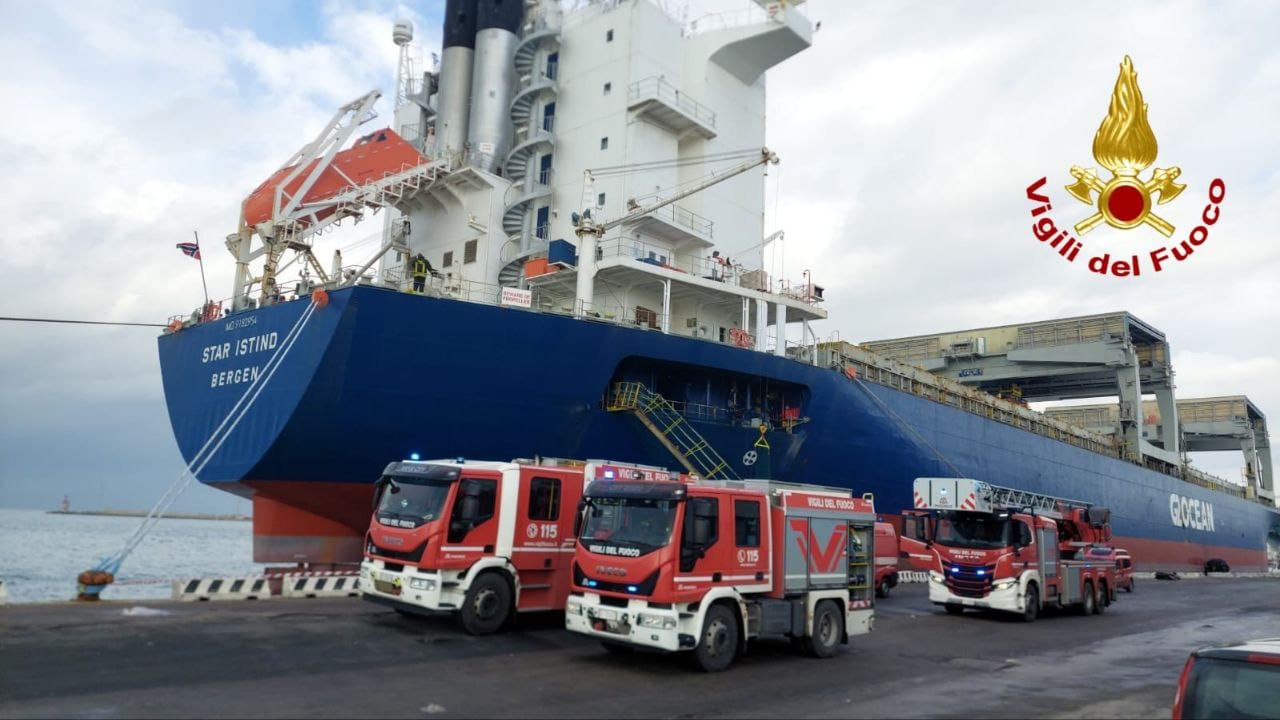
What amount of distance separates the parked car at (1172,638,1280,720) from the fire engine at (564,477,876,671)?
573 cm

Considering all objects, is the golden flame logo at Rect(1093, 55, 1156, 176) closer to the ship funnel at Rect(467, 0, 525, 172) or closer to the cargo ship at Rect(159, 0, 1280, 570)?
the cargo ship at Rect(159, 0, 1280, 570)

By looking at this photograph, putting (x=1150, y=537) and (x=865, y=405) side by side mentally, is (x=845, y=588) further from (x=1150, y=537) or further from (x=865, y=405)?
(x=1150, y=537)

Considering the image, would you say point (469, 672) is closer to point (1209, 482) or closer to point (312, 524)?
point (312, 524)

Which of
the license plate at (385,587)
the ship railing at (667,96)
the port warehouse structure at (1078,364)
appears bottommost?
the license plate at (385,587)

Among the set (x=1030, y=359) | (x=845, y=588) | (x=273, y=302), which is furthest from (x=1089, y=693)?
(x=1030, y=359)

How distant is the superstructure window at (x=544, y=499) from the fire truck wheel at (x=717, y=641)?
3630 millimetres

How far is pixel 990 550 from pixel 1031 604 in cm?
163

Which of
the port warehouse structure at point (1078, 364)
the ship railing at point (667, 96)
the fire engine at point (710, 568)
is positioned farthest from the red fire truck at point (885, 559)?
the port warehouse structure at point (1078, 364)

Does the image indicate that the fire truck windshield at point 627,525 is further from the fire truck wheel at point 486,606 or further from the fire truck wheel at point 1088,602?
the fire truck wheel at point 1088,602

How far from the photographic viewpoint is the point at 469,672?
369 inches

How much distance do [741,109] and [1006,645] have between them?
20934 mm

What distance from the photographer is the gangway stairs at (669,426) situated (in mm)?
21125

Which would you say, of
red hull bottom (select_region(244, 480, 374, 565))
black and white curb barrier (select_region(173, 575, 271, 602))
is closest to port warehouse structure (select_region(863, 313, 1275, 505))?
red hull bottom (select_region(244, 480, 374, 565))

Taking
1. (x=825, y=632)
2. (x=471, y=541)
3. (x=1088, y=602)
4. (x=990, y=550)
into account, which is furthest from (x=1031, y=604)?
(x=471, y=541)
